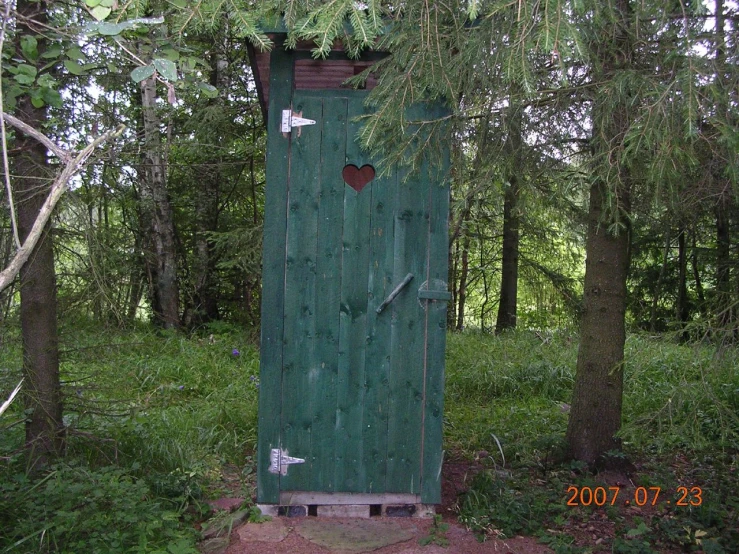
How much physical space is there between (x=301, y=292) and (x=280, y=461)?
0.98 metres

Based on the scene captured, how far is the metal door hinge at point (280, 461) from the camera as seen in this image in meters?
3.59

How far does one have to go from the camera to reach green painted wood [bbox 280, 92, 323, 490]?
11.8 ft

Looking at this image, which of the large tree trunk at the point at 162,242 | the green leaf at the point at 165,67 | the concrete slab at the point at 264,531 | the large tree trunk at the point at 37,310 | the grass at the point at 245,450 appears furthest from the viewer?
the large tree trunk at the point at 162,242

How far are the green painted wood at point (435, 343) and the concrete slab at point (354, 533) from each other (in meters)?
0.27

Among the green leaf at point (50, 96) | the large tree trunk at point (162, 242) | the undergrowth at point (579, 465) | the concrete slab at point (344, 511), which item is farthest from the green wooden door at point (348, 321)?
the large tree trunk at point (162, 242)

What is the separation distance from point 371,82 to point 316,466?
7.43 feet

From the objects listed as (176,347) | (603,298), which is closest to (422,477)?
(603,298)

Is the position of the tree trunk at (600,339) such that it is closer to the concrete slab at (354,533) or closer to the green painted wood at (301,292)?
the concrete slab at (354,533)

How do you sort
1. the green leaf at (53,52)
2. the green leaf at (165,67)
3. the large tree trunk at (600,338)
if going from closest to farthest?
the green leaf at (165,67)
the green leaf at (53,52)
the large tree trunk at (600,338)

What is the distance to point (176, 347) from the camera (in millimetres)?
7277

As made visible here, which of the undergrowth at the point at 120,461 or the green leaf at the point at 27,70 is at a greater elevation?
the green leaf at the point at 27,70

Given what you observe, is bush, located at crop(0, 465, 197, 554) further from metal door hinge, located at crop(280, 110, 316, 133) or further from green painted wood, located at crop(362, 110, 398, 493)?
metal door hinge, located at crop(280, 110, 316, 133)

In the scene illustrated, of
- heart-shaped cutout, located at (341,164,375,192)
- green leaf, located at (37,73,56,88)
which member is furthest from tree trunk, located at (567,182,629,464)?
green leaf, located at (37,73,56,88)
